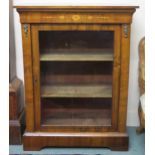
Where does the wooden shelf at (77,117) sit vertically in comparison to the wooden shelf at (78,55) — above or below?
below

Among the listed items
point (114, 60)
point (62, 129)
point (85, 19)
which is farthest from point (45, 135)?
point (85, 19)

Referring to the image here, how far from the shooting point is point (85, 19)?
1402 millimetres

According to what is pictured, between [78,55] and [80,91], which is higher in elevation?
[78,55]

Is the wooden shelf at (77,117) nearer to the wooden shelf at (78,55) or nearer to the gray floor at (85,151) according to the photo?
the gray floor at (85,151)

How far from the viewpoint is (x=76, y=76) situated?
164cm

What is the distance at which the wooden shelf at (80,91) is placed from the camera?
1.59 m

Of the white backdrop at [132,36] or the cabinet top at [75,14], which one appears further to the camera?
the white backdrop at [132,36]

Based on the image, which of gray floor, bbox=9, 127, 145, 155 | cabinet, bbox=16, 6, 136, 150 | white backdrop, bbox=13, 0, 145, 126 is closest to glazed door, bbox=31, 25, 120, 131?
cabinet, bbox=16, 6, 136, 150

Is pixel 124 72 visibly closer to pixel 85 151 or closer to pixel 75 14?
pixel 75 14

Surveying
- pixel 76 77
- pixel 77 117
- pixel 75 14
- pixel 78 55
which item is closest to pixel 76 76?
pixel 76 77

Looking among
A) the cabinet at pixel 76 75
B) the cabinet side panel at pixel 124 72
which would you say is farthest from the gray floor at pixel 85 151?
the cabinet side panel at pixel 124 72

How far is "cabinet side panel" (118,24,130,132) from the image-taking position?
143 centimetres

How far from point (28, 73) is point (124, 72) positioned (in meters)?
0.57
